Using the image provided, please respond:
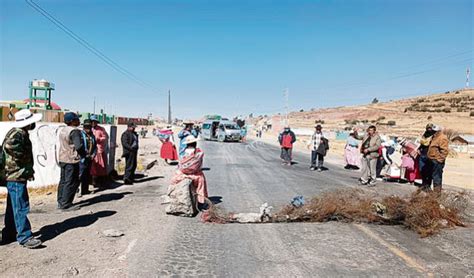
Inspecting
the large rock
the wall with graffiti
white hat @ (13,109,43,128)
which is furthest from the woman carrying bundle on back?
white hat @ (13,109,43,128)

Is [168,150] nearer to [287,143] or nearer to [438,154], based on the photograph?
[287,143]

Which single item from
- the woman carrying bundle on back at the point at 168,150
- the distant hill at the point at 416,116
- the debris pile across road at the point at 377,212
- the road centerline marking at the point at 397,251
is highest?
the distant hill at the point at 416,116

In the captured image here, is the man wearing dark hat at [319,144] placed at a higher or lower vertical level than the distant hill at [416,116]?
lower

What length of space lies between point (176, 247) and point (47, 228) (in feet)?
7.67

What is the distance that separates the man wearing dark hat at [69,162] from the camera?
24.7 feet

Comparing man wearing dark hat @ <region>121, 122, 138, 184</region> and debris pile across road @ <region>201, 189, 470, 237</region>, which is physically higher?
man wearing dark hat @ <region>121, 122, 138, 184</region>

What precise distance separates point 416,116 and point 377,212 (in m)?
79.1

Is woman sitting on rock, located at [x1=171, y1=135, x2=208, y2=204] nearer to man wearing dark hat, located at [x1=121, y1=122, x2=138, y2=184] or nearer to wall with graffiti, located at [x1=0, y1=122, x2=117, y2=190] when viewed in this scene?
man wearing dark hat, located at [x1=121, y1=122, x2=138, y2=184]

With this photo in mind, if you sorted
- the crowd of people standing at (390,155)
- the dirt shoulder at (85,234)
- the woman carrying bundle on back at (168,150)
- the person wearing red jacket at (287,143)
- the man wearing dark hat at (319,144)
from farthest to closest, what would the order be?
the person wearing red jacket at (287,143) < the woman carrying bundle on back at (168,150) < the man wearing dark hat at (319,144) < the crowd of people standing at (390,155) < the dirt shoulder at (85,234)

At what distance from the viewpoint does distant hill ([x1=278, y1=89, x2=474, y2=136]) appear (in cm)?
6366

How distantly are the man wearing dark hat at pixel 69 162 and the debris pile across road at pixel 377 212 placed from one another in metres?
2.66

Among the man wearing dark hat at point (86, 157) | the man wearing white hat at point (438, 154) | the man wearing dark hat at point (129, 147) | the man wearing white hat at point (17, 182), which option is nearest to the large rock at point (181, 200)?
the man wearing white hat at point (17, 182)

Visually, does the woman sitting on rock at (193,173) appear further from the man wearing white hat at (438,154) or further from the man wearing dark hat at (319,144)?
the man wearing dark hat at (319,144)

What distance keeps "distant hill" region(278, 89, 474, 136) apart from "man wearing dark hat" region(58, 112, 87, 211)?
173 feet
